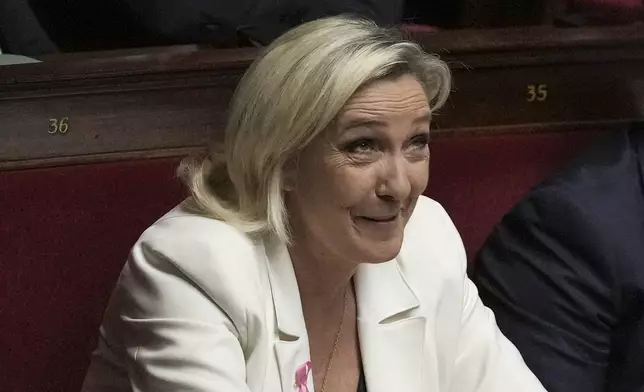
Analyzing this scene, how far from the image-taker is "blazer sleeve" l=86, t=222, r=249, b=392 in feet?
3.42

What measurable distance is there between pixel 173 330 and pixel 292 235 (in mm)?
211

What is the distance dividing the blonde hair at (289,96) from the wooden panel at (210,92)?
18cm

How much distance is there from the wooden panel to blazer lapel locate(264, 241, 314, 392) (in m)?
0.24

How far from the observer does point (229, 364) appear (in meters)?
1.06

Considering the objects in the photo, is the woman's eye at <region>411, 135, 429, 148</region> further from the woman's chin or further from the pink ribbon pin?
the pink ribbon pin

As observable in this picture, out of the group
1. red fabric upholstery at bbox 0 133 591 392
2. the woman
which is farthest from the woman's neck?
red fabric upholstery at bbox 0 133 591 392

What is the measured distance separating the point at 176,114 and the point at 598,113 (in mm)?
754

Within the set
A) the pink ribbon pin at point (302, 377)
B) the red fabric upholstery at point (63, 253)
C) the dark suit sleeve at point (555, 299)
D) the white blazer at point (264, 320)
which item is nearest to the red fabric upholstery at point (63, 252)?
the red fabric upholstery at point (63, 253)

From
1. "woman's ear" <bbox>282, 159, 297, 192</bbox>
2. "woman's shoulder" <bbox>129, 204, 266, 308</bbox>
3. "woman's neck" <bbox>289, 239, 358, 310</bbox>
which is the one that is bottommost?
"woman's neck" <bbox>289, 239, 358, 310</bbox>

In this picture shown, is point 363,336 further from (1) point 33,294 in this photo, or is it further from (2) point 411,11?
(2) point 411,11

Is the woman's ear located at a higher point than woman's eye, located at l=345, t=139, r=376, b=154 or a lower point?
lower

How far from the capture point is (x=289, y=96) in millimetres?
1087

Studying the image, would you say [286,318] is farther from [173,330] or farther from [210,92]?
[210,92]

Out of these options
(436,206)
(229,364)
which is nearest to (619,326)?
(436,206)
